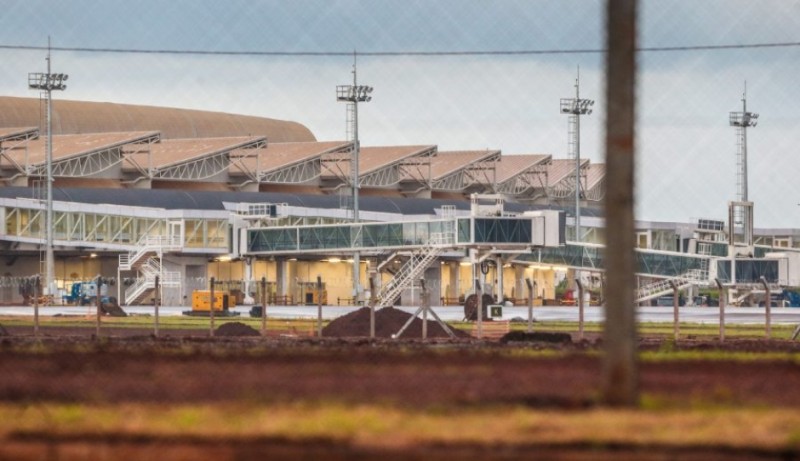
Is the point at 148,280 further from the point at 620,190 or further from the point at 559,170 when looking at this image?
the point at 620,190

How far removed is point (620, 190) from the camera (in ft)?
59.5

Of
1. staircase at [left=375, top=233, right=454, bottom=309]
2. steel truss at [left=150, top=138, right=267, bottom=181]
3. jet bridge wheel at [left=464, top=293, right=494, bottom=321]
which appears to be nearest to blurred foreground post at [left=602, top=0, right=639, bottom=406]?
jet bridge wheel at [left=464, top=293, right=494, bottom=321]

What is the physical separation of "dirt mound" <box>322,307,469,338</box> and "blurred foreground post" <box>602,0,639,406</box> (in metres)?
34.3

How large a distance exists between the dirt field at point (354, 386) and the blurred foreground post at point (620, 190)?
2.01 feet

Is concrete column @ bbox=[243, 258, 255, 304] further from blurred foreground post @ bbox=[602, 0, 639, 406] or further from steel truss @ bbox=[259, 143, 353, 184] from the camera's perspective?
blurred foreground post @ bbox=[602, 0, 639, 406]

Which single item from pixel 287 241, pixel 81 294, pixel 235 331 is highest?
pixel 287 241

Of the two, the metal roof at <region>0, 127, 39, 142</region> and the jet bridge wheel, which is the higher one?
the metal roof at <region>0, 127, 39, 142</region>

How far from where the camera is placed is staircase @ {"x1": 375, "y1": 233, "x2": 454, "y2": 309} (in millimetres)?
104500

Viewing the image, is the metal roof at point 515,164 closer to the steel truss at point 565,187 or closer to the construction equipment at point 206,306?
the steel truss at point 565,187

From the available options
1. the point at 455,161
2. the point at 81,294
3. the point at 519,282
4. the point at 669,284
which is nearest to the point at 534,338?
the point at 81,294

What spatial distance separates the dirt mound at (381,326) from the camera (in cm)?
5416

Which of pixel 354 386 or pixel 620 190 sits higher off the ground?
pixel 620 190

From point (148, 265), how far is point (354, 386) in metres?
94.5

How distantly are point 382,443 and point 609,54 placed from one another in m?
5.50
